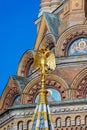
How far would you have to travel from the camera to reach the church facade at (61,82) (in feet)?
79.2

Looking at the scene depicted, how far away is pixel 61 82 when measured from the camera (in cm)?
2548

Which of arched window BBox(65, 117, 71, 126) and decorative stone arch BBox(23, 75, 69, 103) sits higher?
decorative stone arch BBox(23, 75, 69, 103)

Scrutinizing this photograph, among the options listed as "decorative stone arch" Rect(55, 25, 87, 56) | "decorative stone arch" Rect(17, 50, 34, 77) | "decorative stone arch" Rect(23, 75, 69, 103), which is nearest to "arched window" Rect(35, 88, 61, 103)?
"decorative stone arch" Rect(23, 75, 69, 103)

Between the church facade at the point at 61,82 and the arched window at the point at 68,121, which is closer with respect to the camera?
the arched window at the point at 68,121

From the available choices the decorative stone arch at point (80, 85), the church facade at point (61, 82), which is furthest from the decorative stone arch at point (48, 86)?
the decorative stone arch at point (80, 85)

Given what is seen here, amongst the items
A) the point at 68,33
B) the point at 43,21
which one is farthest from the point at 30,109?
the point at 43,21

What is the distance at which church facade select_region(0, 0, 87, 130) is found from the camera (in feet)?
79.2

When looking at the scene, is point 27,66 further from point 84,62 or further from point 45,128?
point 45,128

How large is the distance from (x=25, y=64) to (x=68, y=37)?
366 centimetres

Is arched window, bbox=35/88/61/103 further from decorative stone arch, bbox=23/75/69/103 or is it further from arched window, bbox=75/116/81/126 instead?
arched window, bbox=75/116/81/126

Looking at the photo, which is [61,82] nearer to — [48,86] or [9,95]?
[48,86]

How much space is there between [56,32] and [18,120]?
6.89 m

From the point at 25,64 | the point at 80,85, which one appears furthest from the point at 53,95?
the point at 25,64

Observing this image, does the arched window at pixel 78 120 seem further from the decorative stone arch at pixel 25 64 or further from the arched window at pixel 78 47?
the decorative stone arch at pixel 25 64
